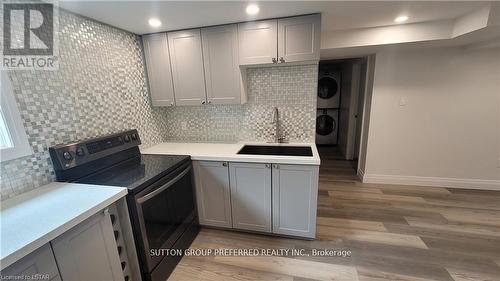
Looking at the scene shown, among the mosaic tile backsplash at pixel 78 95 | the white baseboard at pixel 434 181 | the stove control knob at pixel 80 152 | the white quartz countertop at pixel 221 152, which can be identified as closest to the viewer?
the mosaic tile backsplash at pixel 78 95

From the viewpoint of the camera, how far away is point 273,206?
1969 mm

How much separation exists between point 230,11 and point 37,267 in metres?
1.96

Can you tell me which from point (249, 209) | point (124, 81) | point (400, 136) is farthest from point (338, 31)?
point (124, 81)

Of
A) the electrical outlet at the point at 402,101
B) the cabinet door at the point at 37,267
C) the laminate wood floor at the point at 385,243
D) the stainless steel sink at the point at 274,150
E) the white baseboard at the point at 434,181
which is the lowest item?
the laminate wood floor at the point at 385,243

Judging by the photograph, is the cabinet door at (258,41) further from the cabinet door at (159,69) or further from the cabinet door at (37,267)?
the cabinet door at (37,267)

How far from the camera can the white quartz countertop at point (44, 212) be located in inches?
32.5

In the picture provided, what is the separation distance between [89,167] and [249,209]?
139 cm

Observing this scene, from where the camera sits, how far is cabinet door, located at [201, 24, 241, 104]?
201cm

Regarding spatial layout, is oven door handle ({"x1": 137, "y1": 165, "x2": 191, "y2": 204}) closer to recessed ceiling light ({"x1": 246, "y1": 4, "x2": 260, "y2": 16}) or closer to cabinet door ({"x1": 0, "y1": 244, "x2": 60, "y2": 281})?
cabinet door ({"x1": 0, "y1": 244, "x2": 60, "y2": 281})

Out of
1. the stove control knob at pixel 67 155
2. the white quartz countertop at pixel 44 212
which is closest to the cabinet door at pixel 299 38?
the white quartz countertop at pixel 44 212

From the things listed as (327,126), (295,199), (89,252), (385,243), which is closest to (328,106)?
(327,126)

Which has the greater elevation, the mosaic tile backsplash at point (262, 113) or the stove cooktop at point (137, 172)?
the mosaic tile backsplash at point (262, 113)

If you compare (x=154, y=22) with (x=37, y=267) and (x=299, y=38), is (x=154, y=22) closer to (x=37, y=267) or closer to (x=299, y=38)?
(x=299, y=38)

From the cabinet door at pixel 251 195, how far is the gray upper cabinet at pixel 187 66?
88cm
